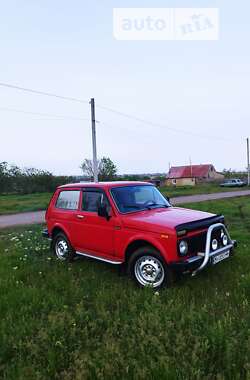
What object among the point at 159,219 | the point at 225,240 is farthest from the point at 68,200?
the point at 225,240

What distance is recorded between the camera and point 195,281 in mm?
5336

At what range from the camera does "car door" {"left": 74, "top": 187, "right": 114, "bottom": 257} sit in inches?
225

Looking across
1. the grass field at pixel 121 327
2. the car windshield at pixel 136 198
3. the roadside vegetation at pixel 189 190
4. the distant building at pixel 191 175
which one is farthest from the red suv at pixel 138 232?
the distant building at pixel 191 175

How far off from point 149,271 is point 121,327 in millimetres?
1487

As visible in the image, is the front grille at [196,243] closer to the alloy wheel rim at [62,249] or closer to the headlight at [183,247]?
the headlight at [183,247]

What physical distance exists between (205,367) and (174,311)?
1015 mm

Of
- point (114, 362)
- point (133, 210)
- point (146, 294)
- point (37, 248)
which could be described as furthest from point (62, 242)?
point (114, 362)

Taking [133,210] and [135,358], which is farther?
[133,210]

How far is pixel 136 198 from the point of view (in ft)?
19.9

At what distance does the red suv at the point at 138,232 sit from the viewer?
484 cm

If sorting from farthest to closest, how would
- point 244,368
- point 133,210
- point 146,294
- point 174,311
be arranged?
point 133,210
point 146,294
point 174,311
point 244,368

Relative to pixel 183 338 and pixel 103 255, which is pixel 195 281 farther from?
pixel 183 338

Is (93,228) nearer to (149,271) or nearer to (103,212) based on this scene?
(103,212)

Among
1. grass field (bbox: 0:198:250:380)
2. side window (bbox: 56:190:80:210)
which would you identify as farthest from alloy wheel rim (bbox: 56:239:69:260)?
grass field (bbox: 0:198:250:380)
